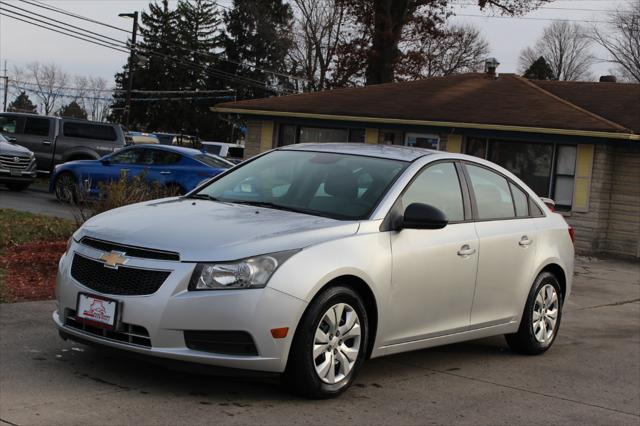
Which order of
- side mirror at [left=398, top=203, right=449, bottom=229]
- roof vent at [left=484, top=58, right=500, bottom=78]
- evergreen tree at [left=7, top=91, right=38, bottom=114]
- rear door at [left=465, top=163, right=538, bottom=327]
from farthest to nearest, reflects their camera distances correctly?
1. evergreen tree at [left=7, top=91, right=38, bottom=114]
2. roof vent at [left=484, top=58, right=500, bottom=78]
3. rear door at [left=465, top=163, right=538, bottom=327]
4. side mirror at [left=398, top=203, right=449, bottom=229]

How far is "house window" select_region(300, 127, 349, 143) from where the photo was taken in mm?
23359

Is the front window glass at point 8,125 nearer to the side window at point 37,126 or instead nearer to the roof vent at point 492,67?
the side window at point 37,126

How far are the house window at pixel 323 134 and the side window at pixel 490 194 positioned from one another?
16.1 metres

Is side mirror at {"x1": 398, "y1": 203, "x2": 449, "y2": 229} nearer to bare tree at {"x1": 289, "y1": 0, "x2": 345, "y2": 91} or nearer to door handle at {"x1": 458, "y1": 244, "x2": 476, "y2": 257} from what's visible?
door handle at {"x1": 458, "y1": 244, "x2": 476, "y2": 257}

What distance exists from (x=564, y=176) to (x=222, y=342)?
55.0ft

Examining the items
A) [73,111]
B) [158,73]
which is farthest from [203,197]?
[73,111]

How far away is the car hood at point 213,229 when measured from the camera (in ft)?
16.6

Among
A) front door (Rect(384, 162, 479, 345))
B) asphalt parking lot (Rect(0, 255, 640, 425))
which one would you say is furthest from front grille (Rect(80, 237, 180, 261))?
front door (Rect(384, 162, 479, 345))

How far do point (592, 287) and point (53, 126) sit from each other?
53.5ft

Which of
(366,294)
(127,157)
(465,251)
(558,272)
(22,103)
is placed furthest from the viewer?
(22,103)

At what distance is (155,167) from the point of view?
1858 cm

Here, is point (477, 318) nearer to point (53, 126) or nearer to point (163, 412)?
point (163, 412)

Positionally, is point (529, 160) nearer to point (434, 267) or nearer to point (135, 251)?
point (434, 267)

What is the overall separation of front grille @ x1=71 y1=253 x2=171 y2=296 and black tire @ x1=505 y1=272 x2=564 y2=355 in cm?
350
